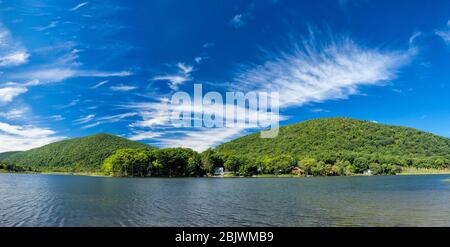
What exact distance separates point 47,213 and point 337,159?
169 metres

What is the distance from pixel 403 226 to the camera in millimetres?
23375

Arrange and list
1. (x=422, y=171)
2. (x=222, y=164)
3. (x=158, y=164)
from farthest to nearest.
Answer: (x=422, y=171)
(x=222, y=164)
(x=158, y=164)

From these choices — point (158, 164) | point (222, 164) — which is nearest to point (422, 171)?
point (222, 164)

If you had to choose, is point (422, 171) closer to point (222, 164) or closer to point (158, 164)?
point (222, 164)

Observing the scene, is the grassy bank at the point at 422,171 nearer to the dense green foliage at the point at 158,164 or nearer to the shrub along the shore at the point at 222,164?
the shrub along the shore at the point at 222,164

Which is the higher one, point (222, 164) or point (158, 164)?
point (158, 164)

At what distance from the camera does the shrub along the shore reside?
142 metres

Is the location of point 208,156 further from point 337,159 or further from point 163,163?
point 337,159

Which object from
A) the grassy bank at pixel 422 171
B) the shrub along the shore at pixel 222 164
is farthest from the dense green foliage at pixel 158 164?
the grassy bank at pixel 422 171

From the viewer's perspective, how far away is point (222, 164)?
522 ft

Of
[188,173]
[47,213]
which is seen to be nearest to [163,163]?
[188,173]

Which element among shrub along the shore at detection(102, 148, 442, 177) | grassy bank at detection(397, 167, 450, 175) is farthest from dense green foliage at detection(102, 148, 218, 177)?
grassy bank at detection(397, 167, 450, 175)

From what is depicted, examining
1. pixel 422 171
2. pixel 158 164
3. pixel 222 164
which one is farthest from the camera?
pixel 422 171

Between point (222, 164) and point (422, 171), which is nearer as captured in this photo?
point (222, 164)
